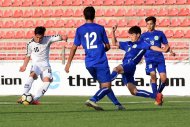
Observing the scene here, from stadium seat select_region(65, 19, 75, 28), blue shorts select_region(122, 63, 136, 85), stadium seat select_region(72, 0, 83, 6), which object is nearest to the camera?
blue shorts select_region(122, 63, 136, 85)

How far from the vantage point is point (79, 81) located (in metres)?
24.2

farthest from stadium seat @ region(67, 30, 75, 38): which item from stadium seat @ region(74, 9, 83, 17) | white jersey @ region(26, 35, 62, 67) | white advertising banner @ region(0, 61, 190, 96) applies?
white jersey @ region(26, 35, 62, 67)

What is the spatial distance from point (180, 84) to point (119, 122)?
12.0m

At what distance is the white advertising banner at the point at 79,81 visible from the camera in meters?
23.4

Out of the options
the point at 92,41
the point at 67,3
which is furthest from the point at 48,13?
the point at 92,41

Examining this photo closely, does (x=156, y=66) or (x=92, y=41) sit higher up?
(x=92, y=41)

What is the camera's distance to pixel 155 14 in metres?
28.8

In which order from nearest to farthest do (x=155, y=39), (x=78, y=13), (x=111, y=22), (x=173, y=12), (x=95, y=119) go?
(x=95, y=119) → (x=155, y=39) → (x=173, y=12) → (x=111, y=22) → (x=78, y=13)

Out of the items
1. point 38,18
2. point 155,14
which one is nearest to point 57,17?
point 38,18

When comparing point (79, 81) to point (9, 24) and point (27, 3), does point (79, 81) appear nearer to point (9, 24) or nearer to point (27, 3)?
point (9, 24)

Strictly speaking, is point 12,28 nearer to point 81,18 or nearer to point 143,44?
point 81,18

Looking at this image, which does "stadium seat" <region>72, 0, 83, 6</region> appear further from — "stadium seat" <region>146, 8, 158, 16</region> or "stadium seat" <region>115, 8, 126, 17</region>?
"stadium seat" <region>146, 8, 158, 16</region>

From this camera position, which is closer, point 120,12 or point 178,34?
point 178,34

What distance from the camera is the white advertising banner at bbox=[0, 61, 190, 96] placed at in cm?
2338
